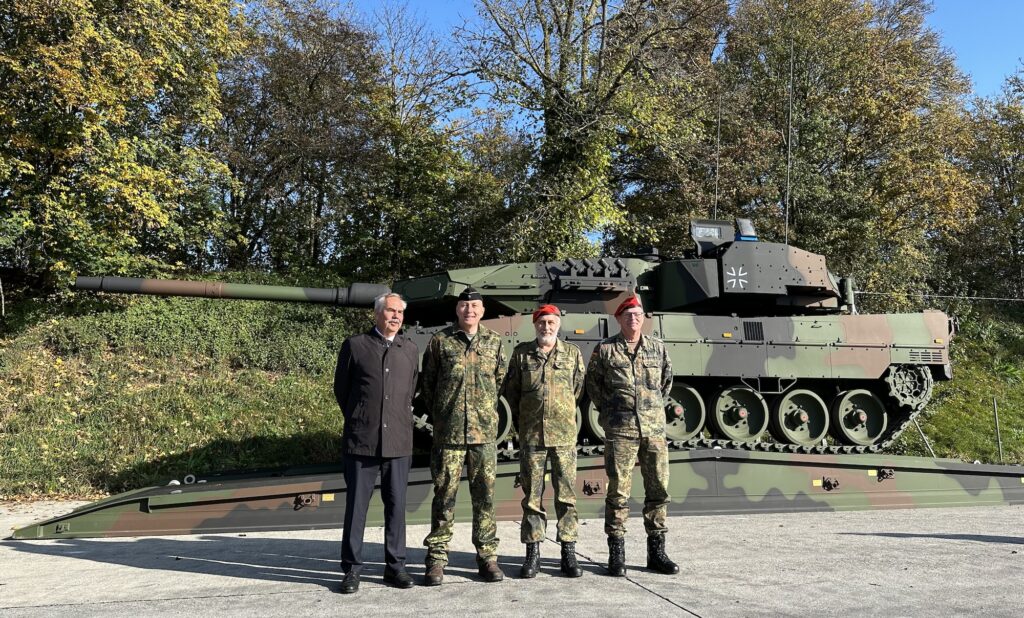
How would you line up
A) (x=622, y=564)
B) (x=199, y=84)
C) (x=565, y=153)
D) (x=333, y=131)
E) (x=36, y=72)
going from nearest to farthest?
(x=622, y=564) → (x=36, y=72) → (x=199, y=84) → (x=565, y=153) → (x=333, y=131)

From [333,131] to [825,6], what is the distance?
14.8 m

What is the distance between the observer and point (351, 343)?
495 cm

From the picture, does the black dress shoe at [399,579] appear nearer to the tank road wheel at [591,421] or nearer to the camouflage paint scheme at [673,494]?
the camouflage paint scheme at [673,494]

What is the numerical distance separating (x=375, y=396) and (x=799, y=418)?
6.57 metres

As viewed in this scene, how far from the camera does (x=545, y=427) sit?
16.7 feet

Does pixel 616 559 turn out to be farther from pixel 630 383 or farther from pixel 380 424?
pixel 380 424

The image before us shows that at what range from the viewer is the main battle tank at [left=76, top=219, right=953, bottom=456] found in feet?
30.1

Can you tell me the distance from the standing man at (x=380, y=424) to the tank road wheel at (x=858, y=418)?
679cm

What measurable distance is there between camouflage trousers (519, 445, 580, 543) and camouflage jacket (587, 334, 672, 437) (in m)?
0.43

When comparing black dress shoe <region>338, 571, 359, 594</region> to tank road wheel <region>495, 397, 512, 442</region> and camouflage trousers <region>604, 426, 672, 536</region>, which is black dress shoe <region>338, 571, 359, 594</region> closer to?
camouflage trousers <region>604, 426, 672, 536</region>

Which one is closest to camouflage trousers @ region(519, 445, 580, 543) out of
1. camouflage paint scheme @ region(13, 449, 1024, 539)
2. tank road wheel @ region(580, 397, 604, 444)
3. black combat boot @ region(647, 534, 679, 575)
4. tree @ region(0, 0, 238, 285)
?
black combat boot @ region(647, 534, 679, 575)

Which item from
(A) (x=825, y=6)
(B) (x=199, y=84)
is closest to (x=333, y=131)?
(B) (x=199, y=84)

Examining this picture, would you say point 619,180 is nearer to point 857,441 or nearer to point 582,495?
point 857,441

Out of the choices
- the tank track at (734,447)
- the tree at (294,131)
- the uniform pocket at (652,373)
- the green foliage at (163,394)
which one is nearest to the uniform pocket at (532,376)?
the uniform pocket at (652,373)
